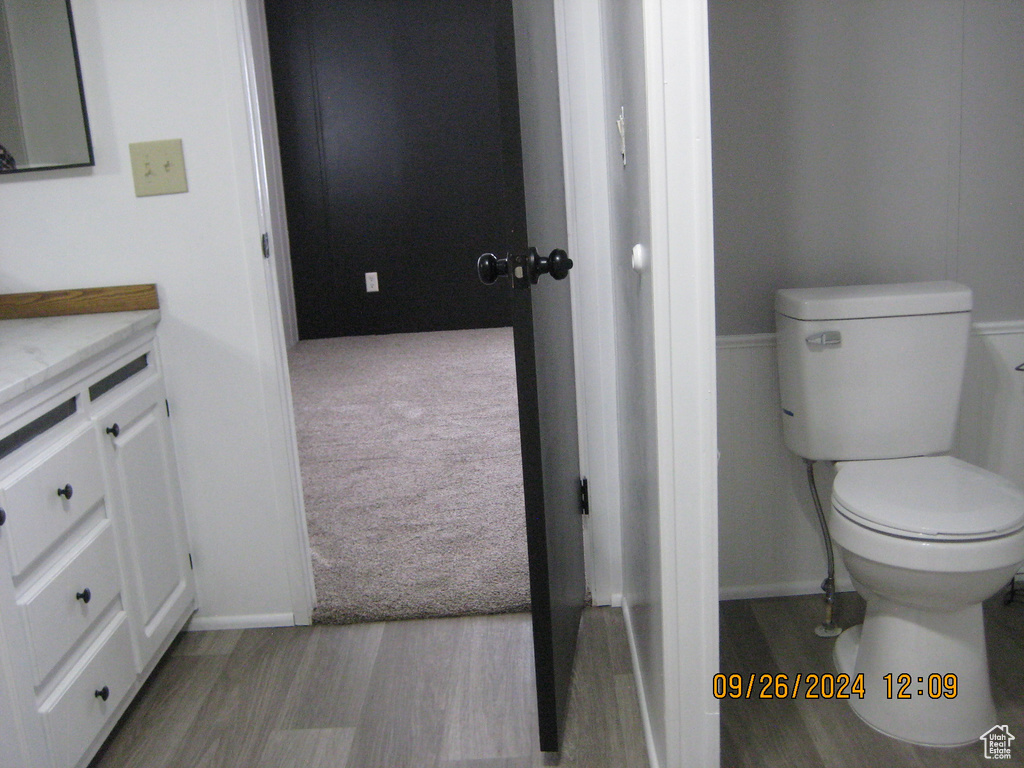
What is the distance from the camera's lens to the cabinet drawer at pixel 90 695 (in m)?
1.55

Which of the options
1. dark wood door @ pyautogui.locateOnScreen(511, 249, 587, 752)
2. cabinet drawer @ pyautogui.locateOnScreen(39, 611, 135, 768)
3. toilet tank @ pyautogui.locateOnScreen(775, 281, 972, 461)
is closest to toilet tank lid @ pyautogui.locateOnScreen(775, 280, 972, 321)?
toilet tank @ pyautogui.locateOnScreen(775, 281, 972, 461)

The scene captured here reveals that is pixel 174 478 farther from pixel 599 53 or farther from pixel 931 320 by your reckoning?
pixel 931 320

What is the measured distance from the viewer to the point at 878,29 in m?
1.95

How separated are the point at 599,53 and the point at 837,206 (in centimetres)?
60

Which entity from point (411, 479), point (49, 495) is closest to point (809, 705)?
point (49, 495)

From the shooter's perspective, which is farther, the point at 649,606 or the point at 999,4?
the point at 999,4

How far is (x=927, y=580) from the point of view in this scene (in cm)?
159

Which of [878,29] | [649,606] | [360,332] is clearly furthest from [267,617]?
[360,332]

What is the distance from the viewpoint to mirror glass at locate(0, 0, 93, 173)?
1975mm

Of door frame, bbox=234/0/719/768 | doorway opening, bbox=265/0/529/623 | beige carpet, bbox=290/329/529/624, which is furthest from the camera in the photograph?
doorway opening, bbox=265/0/529/623

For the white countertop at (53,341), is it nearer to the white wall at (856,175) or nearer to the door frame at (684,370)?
the door frame at (684,370)

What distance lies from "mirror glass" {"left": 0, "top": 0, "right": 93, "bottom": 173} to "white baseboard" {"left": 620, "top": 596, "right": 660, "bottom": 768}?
1.53m

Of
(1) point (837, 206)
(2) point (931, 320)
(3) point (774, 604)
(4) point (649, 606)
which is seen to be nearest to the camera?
(4) point (649, 606)

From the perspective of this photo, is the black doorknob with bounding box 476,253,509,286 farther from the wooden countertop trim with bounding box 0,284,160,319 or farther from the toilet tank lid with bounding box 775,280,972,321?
the wooden countertop trim with bounding box 0,284,160,319
